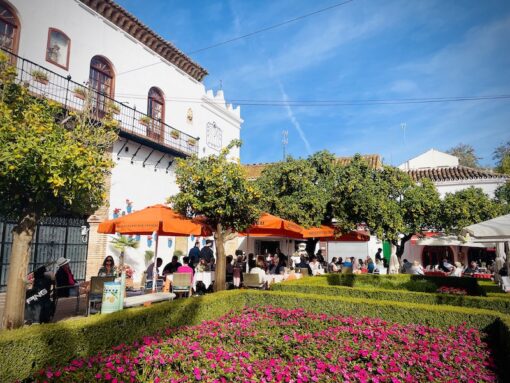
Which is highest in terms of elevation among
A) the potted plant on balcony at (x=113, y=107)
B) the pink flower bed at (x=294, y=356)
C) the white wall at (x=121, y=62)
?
the white wall at (x=121, y=62)

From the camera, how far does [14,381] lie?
386 cm

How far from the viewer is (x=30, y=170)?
510 cm

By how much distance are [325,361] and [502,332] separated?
2669 mm

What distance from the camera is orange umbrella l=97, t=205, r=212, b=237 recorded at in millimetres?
8781

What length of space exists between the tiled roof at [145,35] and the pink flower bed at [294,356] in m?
14.4

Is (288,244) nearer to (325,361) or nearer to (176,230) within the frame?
(176,230)

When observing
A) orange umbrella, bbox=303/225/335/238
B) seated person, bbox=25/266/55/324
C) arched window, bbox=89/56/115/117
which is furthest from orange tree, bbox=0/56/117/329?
orange umbrella, bbox=303/225/335/238

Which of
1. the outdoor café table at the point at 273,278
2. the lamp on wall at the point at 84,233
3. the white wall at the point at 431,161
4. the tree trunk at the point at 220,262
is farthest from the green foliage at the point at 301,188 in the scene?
the white wall at the point at 431,161

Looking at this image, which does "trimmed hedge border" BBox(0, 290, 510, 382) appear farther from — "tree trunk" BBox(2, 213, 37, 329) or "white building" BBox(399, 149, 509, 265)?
"white building" BBox(399, 149, 509, 265)

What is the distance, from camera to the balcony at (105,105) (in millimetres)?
12148

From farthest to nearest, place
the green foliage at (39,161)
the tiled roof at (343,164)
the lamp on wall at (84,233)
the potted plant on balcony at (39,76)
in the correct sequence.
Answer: the tiled roof at (343,164), the lamp on wall at (84,233), the potted plant on balcony at (39,76), the green foliage at (39,161)

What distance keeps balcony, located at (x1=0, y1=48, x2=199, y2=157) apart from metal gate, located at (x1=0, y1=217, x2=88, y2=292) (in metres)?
4.18

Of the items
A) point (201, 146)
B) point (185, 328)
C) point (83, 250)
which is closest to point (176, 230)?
point (185, 328)

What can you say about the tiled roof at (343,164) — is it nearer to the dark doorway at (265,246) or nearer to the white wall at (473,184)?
the white wall at (473,184)
